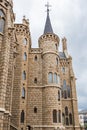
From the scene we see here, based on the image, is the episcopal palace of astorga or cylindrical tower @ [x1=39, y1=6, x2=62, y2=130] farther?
cylindrical tower @ [x1=39, y1=6, x2=62, y2=130]

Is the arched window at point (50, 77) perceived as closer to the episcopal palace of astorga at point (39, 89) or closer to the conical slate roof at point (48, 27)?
the episcopal palace of astorga at point (39, 89)

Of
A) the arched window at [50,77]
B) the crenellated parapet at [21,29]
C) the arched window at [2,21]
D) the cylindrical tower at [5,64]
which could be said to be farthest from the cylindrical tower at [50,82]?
the arched window at [2,21]

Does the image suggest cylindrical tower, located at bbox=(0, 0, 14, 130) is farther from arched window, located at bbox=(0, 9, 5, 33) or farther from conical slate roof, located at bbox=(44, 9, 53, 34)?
conical slate roof, located at bbox=(44, 9, 53, 34)

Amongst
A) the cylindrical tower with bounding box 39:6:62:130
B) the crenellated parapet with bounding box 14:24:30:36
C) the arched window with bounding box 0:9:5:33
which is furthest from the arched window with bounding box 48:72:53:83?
the arched window with bounding box 0:9:5:33

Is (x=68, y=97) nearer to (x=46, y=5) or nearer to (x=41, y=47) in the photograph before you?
(x=41, y=47)

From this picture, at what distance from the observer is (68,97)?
35.1 m

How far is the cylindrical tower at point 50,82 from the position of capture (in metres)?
26.3

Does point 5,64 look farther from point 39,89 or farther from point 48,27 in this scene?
point 48,27

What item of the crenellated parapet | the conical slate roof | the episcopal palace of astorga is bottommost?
the episcopal palace of astorga

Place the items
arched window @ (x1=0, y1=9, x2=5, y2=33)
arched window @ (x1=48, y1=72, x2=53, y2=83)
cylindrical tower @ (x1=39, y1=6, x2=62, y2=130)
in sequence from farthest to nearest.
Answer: arched window @ (x1=48, y1=72, x2=53, y2=83) → cylindrical tower @ (x1=39, y1=6, x2=62, y2=130) → arched window @ (x1=0, y1=9, x2=5, y2=33)

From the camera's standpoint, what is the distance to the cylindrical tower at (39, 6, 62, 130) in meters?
26.3

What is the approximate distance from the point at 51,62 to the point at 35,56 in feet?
11.8

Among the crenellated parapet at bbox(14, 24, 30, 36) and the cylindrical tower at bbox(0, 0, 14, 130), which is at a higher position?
the crenellated parapet at bbox(14, 24, 30, 36)

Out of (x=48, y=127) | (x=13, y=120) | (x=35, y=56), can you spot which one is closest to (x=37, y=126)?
(x=48, y=127)
